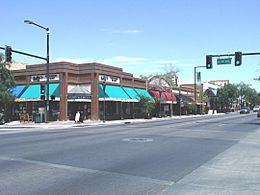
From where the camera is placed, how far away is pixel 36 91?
41719mm

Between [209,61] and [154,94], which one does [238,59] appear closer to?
[209,61]

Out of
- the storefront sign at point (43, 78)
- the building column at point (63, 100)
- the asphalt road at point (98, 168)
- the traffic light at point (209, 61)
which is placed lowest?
the asphalt road at point (98, 168)

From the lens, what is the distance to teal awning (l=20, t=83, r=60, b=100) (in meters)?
40.4

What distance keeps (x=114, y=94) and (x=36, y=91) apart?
29.9ft

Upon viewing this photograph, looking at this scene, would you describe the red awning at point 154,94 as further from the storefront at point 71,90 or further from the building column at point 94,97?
the building column at point 94,97

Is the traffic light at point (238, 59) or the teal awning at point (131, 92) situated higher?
the traffic light at point (238, 59)

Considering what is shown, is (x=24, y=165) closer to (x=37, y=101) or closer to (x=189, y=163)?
(x=189, y=163)

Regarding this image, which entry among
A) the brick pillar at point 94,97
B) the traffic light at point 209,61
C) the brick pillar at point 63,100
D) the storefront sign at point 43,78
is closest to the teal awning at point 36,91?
the brick pillar at point 63,100

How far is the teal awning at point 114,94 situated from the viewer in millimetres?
42406

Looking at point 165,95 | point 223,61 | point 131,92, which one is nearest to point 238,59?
point 223,61

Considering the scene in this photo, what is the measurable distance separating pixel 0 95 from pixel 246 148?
28352 mm

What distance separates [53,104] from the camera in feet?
136

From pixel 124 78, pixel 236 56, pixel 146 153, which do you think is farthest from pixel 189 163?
pixel 124 78

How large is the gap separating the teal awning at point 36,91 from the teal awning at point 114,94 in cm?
514
